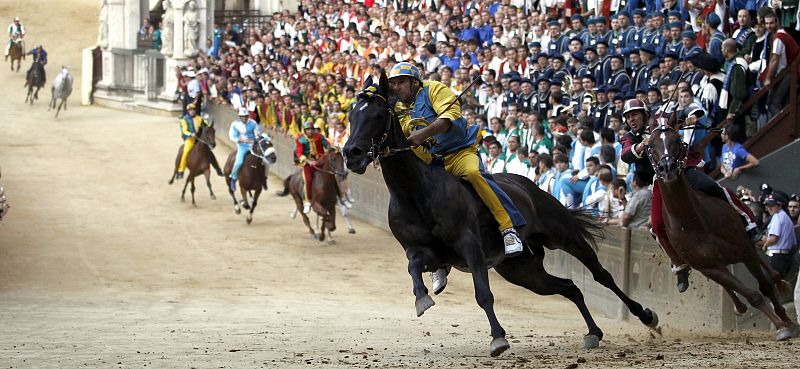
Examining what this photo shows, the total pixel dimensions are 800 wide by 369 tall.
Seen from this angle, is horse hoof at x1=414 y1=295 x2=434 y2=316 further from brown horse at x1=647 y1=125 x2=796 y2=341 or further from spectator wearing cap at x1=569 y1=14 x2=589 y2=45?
spectator wearing cap at x1=569 y1=14 x2=589 y2=45

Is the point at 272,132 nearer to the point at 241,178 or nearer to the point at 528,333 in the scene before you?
the point at 241,178

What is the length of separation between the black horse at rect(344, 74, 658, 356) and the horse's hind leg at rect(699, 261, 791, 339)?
1295 millimetres

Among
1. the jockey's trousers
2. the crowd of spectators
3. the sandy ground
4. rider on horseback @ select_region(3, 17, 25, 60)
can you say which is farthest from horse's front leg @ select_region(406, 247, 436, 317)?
rider on horseback @ select_region(3, 17, 25, 60)

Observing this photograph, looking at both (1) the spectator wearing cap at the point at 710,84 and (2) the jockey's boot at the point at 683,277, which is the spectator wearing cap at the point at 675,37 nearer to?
(1) the spectator wearing cap at the point at 710,84

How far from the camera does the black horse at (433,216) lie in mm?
10414

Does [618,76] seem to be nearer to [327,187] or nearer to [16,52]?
[327,187]

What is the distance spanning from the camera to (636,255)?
15586 mm

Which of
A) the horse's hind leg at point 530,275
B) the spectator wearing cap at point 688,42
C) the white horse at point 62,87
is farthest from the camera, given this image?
the white horse at point 62,87

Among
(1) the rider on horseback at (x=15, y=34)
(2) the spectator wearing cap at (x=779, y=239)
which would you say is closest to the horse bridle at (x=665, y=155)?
(2) the spectator wearing cap at (x=779, y=239)

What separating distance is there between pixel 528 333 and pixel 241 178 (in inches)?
522

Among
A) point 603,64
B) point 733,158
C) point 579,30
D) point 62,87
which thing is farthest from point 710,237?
point 62,87

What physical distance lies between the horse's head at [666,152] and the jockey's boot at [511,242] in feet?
4.76

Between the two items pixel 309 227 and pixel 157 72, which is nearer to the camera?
pixel 309 227

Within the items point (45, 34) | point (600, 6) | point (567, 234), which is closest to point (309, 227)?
point (600, 6)
